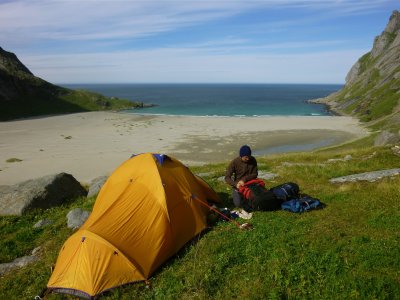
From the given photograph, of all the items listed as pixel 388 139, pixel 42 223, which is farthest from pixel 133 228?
pixel 388 139

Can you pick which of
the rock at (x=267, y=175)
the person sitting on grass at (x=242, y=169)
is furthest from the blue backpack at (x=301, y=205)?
the rock at (x=267, y=175)

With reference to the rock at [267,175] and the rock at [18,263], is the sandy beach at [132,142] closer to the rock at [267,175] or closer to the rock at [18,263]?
the rock at [267,175]

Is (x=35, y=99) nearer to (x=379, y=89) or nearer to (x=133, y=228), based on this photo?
(x=379, y=89)

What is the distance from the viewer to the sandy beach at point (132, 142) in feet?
119

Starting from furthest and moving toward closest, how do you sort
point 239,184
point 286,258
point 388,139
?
point 388,139
point 239,184
point 286,258

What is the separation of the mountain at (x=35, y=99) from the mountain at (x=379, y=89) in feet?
236

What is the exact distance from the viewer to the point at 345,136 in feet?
184

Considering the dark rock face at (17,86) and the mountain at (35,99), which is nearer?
the mountain at (35,99)

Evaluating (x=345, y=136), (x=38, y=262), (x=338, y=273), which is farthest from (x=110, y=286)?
(x=345, y=136)

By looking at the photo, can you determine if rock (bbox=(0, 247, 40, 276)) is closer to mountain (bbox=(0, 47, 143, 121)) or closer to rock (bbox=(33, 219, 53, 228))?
rock (bbox=(33, 219, 53, 228))

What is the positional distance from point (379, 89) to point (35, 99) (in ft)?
330

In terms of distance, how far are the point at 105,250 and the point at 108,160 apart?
3063cm

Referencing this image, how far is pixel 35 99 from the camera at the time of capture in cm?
10506

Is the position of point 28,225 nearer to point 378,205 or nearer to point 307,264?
point 307,264
